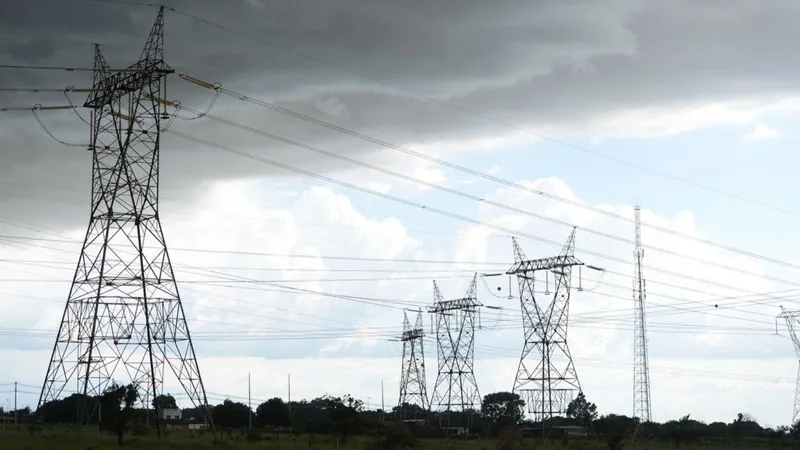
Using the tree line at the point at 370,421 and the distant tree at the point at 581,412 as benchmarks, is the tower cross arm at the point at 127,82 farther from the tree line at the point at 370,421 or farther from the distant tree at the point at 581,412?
the distant tree at the point at 581,412

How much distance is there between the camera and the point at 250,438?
323 feet

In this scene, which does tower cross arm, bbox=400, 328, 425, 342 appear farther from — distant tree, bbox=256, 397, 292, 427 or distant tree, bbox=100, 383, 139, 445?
distant tree, bbox=100, 383, 139, 445

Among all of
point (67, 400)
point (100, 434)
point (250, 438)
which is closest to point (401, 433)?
point (250, 438)

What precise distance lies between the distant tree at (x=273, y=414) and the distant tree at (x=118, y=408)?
8719 centimetres

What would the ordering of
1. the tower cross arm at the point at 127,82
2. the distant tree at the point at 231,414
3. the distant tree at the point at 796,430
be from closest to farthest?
the tower cross arm at the point at 127,82 → the distant tree at the point at 796,430 → the distant tree at the point at 231,414

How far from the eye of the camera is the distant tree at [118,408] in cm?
8019

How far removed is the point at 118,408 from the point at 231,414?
9319cm

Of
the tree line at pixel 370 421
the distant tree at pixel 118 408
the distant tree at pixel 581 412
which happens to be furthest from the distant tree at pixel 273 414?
the distant tree at pixel 118 408

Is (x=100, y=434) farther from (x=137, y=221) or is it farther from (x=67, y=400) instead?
(x=67, y=400)

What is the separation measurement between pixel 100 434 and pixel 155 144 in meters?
26.0

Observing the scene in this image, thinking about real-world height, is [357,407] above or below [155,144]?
below

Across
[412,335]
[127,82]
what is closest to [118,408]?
[127,82]

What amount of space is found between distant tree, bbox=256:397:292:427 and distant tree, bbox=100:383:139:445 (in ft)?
286

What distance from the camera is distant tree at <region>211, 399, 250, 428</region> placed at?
171 m
